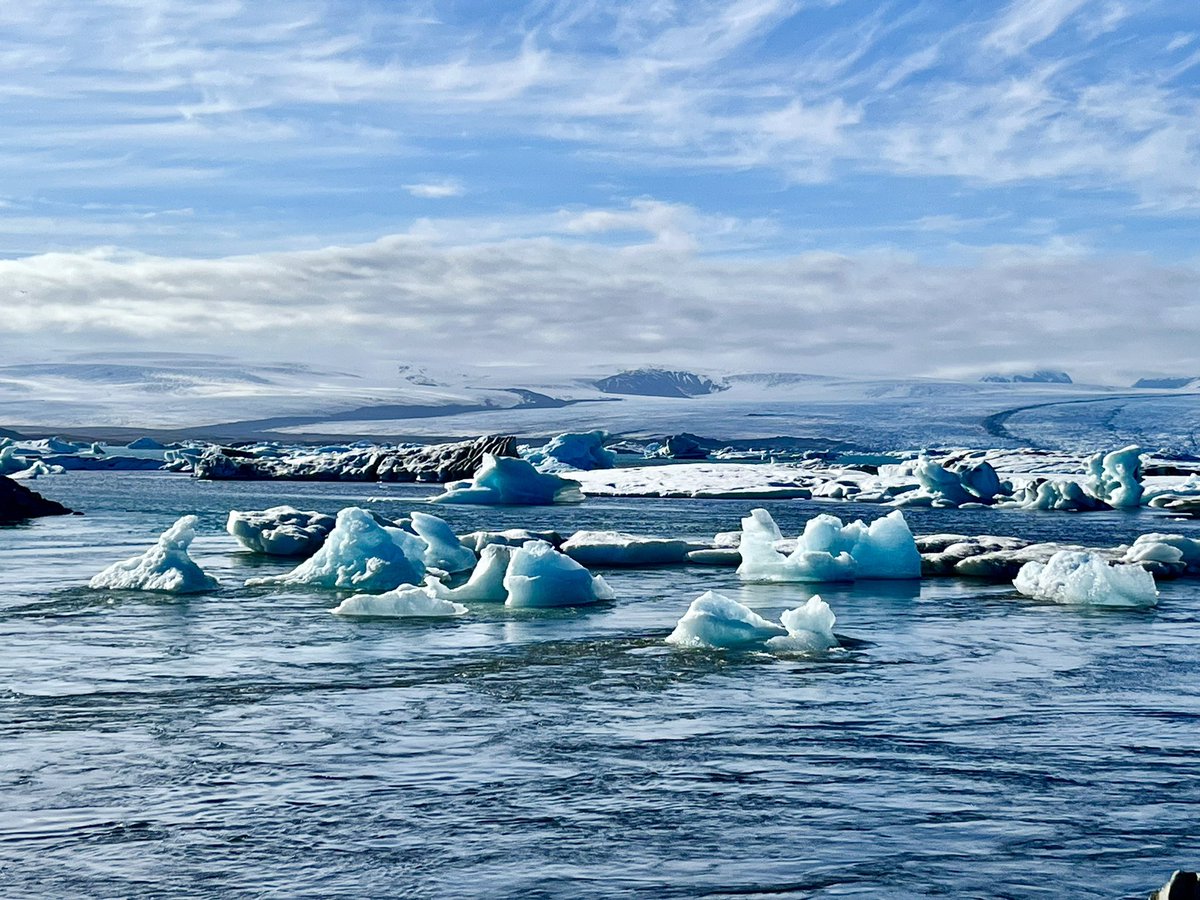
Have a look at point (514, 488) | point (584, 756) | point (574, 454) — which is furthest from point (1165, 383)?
point (584, 756)

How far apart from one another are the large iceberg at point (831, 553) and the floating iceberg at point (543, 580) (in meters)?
3.03

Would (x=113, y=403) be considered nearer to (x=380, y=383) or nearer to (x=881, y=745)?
(x=380, y=383)

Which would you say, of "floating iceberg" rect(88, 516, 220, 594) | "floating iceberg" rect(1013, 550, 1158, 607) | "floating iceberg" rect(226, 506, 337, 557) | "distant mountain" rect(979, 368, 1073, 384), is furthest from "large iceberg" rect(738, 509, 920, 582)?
"distant mountain" rect(979, 368, 1073, 384)

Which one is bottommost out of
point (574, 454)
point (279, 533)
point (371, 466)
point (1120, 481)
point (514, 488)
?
point (279, 533)

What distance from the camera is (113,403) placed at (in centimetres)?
9825

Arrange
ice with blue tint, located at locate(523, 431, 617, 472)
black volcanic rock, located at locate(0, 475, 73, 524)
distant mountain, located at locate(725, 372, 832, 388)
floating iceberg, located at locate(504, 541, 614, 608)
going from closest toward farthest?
floating iceberg, located at locate(504, 541, 614, 608), black volcanic rock, located at locate(0, 475, 73, 524), ice with blue tint, located at locate(523, 431, 617, 472), distant mountain, located at locate(725, 372, 832, 388)

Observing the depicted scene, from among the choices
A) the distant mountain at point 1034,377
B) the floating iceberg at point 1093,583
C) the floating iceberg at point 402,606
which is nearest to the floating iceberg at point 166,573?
the floating iceberg at point 402,606

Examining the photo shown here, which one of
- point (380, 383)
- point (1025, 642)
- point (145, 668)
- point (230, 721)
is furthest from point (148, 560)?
point (380, 383)

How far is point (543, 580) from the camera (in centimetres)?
1309

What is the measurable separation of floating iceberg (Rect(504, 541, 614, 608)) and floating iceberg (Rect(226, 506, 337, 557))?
21.5ft

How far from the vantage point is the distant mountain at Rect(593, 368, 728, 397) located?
178250mm

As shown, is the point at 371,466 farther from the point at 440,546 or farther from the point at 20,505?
the point at 440,546

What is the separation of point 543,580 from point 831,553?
14.3 ft

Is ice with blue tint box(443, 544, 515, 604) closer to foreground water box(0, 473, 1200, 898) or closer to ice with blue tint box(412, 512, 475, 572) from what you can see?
foreground water box(0, 473, 1200, 898)
